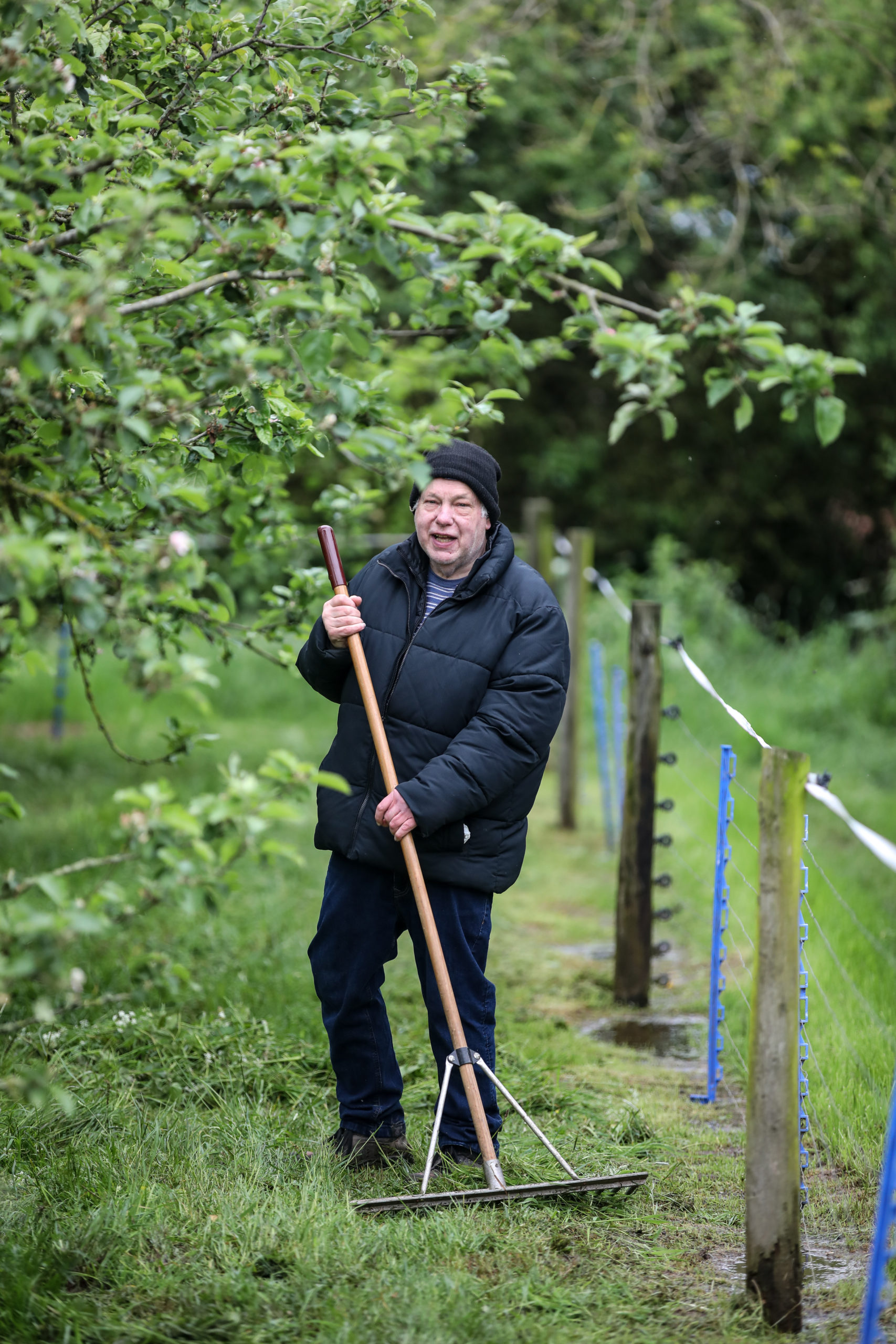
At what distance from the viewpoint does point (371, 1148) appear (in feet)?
11.0

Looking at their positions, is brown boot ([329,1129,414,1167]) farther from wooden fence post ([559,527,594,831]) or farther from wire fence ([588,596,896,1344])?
wooden fence post ([559,527,594,831])

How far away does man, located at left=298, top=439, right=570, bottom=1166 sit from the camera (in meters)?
3.23

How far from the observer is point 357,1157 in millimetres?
3316

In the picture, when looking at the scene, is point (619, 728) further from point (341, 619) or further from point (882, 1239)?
point (882, 1239)

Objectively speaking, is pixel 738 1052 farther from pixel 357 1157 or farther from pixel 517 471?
pixel 517 471

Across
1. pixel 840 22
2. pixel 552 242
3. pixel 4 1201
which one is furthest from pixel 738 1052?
pixel 840 22

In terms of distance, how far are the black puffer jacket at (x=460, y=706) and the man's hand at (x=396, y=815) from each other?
0.17 feet

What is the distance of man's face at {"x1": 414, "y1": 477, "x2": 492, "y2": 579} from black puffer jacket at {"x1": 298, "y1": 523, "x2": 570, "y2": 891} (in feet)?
0.23

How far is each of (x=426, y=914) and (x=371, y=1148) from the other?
0.68 meters

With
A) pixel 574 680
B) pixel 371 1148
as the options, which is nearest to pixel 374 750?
pixel 371 1148

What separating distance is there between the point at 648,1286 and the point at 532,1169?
490mm

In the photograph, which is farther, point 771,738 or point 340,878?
point 771,738

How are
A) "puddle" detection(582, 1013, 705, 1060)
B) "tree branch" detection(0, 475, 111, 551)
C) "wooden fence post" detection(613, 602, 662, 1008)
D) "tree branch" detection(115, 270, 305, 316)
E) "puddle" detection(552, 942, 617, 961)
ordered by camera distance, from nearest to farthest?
"tree branch" detection(0, 475, 111, 551) < "tree branch" detection(115, 270, 305, 316) < "puddle" detection(582, 1013, 705, 1060) < "wooden fence post" detection(613, 602, 662, 1008) < "puddle" detection(552, 942, 617, 961)

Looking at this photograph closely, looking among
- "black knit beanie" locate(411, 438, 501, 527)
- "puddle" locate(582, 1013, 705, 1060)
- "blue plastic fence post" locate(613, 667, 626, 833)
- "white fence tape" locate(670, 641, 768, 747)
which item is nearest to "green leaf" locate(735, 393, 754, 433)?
"black knit beanie" locate(411, 438, 501, 527)
